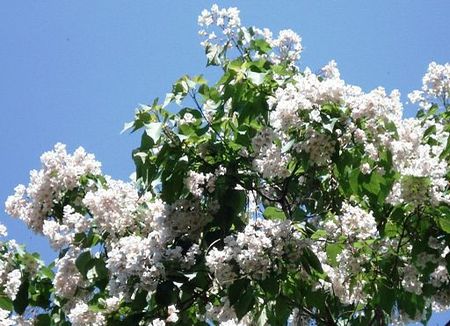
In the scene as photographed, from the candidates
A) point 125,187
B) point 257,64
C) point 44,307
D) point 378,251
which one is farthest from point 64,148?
point 378,251

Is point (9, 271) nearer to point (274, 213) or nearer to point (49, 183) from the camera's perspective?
point (49, 183)

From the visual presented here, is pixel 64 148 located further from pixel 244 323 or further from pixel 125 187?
pixel 244 323

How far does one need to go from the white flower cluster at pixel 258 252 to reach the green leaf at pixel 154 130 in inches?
24.8

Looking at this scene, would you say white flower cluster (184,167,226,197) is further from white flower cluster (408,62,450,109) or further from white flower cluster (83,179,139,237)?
white flower cluster (408,62,450,109)

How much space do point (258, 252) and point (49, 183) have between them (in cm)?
A: 183

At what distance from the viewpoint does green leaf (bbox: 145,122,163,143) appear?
3.67 metres

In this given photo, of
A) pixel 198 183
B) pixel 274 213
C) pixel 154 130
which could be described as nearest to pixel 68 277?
pixel 198 183

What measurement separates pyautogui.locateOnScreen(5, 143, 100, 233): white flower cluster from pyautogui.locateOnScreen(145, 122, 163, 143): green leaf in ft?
3.66

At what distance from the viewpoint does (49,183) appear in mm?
4699

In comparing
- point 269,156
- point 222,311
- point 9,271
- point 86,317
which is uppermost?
point 9,271

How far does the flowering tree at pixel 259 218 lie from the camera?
3.56 metres

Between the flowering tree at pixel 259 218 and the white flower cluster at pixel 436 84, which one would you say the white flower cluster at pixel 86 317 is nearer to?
the flowering tree at pixel 259 218

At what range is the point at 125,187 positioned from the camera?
425cm

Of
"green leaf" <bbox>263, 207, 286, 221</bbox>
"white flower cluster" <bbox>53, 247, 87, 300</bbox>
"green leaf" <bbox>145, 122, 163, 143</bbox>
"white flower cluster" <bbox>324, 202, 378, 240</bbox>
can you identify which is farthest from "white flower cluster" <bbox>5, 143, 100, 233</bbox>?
"white flower cluster" <bbox>324, 202, 378, 240</bbox>
